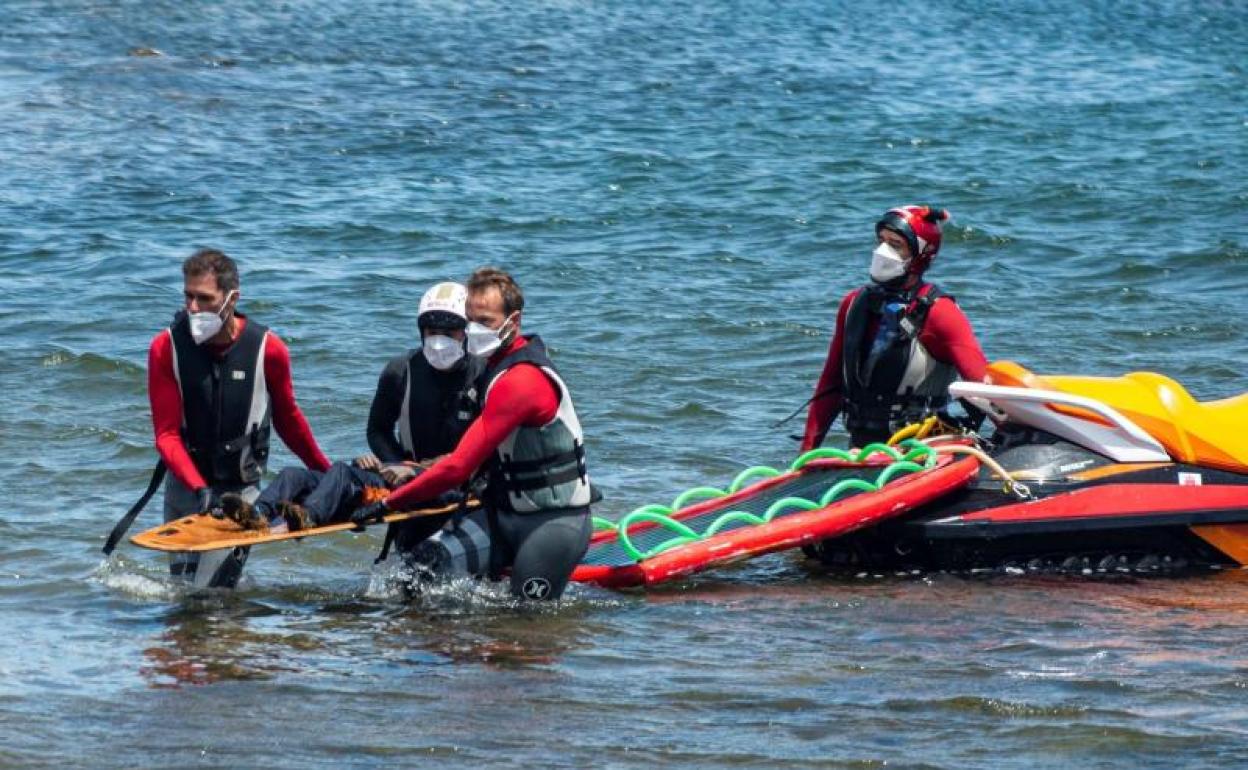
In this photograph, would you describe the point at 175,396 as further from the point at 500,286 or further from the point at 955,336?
the point at 955,336

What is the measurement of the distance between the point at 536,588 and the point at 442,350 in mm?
1032

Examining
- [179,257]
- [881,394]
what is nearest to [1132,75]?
[179,257]

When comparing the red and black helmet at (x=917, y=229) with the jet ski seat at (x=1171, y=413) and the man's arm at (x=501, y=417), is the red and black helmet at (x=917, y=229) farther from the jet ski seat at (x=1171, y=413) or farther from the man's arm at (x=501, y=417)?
the man's arm at (x=501, y=417)

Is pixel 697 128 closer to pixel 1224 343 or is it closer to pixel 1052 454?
pixel 1224 343

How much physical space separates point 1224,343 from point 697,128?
361 inches

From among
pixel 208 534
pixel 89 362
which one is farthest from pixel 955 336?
pixel 89 362

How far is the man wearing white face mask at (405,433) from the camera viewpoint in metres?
7.72

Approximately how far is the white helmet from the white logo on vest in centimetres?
107

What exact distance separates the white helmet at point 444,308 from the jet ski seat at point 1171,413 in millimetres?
2642

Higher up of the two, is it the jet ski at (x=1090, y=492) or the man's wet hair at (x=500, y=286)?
the man's wet hair at (x=500, y=286)

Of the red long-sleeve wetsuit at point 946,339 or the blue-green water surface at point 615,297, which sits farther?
the red long-sleeve wetsuit at point 946,339

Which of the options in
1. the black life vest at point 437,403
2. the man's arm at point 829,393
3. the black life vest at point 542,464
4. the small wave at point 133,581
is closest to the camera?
the black life vest at point 542,464

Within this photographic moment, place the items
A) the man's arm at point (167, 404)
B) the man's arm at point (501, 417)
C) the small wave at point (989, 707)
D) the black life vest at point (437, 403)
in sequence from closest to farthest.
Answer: the small wave at point (989, 707), the man's arm at point (501, 417), the man's arm at point (167, 404), the black life vest at point (437, 403)

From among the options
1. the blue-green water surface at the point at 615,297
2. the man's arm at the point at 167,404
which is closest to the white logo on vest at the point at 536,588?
the blue-green water surface at the point at 615,297
